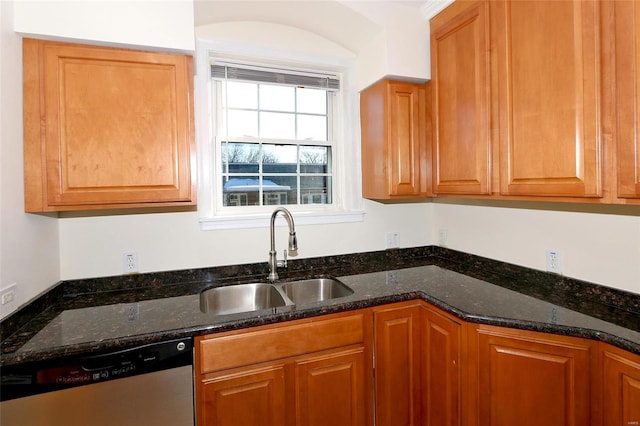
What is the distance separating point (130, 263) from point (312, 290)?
106cm

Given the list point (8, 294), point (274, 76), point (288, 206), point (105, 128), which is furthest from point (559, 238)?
point (8, 294)

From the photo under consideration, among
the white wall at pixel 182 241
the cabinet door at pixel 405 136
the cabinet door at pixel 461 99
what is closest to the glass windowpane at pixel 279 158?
the white wall at pixel 182 241

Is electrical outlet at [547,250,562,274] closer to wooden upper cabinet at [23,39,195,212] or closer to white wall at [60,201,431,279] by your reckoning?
white wall at [60,201,431,279]

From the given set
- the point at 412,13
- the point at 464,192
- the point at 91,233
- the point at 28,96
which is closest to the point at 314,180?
the point at 464,192

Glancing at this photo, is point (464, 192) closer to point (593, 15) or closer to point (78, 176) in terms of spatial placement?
point (593, 15)

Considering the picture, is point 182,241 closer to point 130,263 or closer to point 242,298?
point 130,263

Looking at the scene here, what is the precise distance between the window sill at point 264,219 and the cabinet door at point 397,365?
33.0 inches

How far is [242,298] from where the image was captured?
202 centimetres

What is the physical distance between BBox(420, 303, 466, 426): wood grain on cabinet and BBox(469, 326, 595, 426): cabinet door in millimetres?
80

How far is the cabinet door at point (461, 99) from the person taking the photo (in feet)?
5.91

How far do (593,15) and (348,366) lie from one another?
1783 mm

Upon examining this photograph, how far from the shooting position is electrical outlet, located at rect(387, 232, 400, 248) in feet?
8.36

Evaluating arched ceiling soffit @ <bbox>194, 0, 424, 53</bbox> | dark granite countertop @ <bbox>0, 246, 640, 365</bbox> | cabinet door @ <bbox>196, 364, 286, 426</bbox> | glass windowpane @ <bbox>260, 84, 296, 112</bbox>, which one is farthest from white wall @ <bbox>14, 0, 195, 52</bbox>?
cabinet door @ <bbox>196, 364, 286, 426</bbox>

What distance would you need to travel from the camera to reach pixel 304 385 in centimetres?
155
